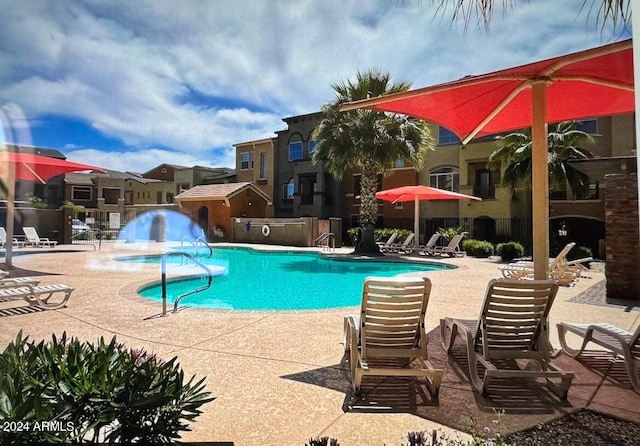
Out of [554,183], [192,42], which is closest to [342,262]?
[554,183]

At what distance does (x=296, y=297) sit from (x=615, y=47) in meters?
7.36

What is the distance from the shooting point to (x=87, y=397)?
1727 millimetres

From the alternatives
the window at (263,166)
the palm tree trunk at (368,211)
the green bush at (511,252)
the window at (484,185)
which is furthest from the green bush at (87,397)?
the window at (263,166)

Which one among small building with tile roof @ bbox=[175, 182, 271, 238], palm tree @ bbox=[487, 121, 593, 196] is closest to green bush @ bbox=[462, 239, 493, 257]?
palm tree @ bbox=[487, 121, 593, 196]

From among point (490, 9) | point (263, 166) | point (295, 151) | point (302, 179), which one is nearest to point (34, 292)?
point (490, 9)

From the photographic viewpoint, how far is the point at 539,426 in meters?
2.73

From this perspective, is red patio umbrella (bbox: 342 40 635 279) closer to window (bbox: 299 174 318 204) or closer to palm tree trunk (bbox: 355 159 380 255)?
palm tree trunk (bbox: 355 159 380 255)

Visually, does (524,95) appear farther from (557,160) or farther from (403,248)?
(403,248)

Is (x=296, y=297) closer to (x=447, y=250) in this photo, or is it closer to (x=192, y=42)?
(x=192, y=42)

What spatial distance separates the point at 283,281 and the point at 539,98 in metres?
8.49

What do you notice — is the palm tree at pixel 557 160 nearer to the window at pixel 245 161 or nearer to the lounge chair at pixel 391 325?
the lounge chair at pixel 391 325

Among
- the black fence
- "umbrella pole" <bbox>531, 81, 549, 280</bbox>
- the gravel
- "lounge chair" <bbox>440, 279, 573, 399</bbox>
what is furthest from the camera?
the black fence

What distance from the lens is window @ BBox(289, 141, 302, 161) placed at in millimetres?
30297

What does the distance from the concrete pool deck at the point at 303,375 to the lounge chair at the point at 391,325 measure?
0.23 metres
